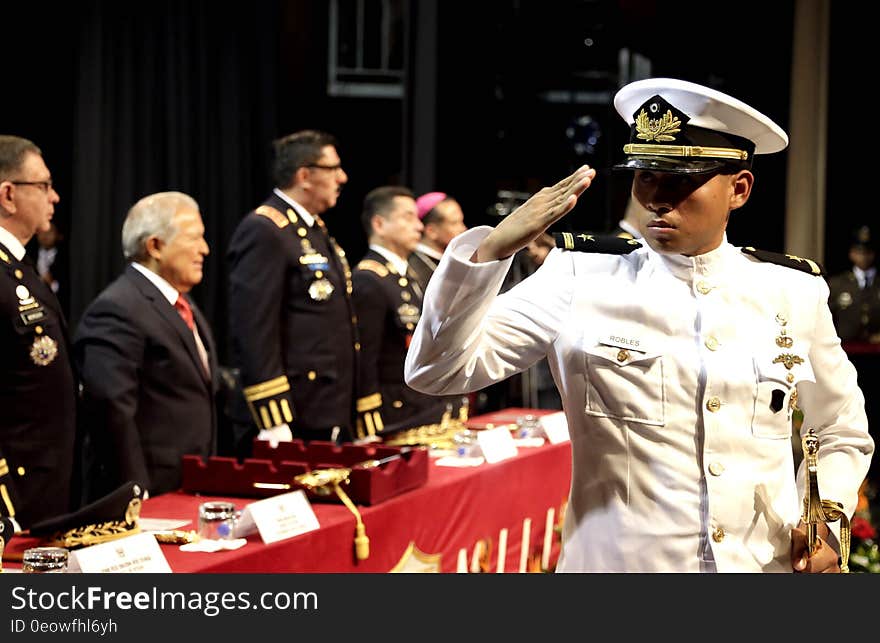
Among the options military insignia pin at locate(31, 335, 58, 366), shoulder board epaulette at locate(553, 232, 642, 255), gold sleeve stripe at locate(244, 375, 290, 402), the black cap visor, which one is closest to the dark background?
gold sleeve stripe at locate(244, 375, 290, 402)

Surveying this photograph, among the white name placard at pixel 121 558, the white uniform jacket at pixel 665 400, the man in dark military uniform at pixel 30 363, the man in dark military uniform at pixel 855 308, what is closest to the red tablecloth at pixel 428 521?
the white name placard at pixel 121 558

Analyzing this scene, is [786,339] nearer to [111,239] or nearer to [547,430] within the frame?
[547,430]

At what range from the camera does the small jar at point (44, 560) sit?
2.11m

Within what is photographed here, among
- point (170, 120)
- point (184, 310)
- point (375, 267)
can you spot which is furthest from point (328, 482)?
point (170, 120)

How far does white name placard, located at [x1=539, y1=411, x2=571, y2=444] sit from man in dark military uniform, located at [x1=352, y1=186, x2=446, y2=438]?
0.74m

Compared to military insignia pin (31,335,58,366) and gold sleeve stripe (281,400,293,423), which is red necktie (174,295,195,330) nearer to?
military insignia pin (31,335,58,366)

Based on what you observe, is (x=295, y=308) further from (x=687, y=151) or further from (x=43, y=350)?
(x=687, y=151)

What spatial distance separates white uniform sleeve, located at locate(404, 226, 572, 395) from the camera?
1.62 metres

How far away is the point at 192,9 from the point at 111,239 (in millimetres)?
1192

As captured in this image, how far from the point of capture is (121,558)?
6.98ft

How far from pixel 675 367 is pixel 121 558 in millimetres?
1005

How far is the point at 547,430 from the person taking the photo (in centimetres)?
412

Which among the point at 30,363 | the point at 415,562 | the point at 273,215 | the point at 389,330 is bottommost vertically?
the point at 415,562

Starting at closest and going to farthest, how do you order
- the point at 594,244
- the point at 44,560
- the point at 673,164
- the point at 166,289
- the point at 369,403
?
1. the point at 673,164
2. the point at 594,244
3. the point at 44,560
4. the point at 166,289
5. the point at 369,403
